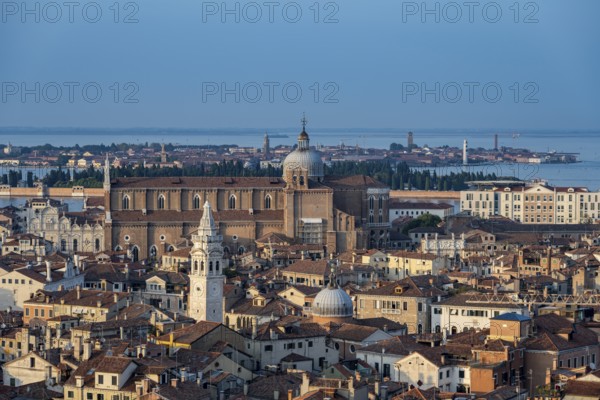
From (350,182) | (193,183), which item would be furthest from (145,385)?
(350,182)

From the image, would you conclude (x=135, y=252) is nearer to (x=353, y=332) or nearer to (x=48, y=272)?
(x=48, y=272)

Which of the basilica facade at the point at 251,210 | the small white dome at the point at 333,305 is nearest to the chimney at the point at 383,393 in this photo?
the small white dome at the point at 333,305

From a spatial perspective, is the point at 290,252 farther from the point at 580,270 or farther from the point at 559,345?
the point at 559,345

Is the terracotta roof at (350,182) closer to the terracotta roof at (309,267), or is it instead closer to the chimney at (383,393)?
the terracotta roof at (309,267)

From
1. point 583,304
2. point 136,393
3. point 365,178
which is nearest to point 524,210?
point 365,178

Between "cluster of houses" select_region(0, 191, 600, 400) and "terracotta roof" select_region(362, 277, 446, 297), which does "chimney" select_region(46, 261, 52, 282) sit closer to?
"cluster of houses" select_region(0, 191, 600, 400)
